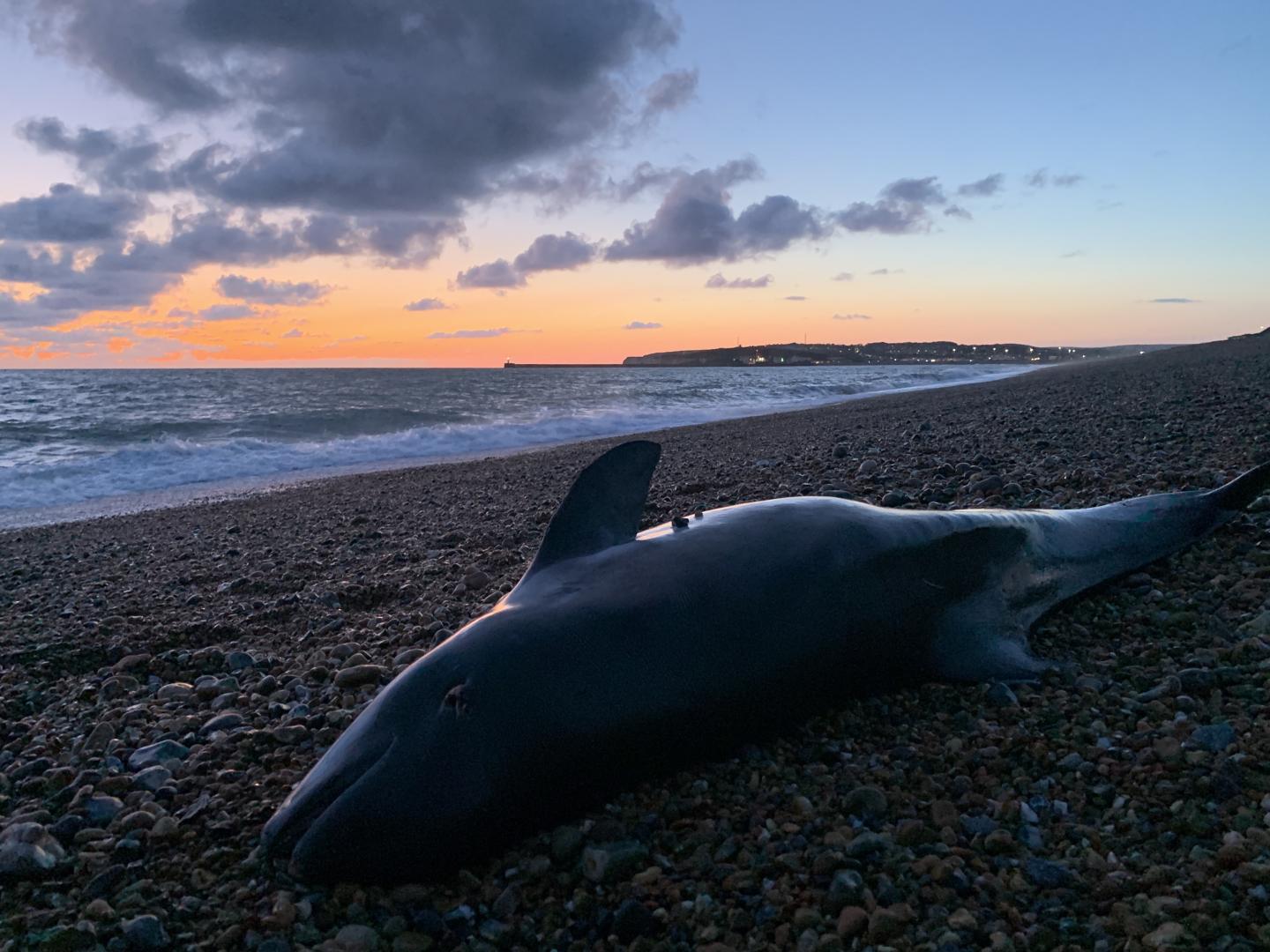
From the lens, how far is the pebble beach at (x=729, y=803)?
8.08ft

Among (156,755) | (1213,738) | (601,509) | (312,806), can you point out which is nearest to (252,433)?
(156,755)

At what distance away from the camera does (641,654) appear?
307cm

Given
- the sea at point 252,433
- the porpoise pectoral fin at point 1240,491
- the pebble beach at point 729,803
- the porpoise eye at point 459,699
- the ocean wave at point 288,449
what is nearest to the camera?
the pebble beach at point 729,803

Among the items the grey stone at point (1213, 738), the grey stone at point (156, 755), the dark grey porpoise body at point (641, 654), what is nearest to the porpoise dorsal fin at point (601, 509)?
the dark grey porpoise body at point (641, 654)

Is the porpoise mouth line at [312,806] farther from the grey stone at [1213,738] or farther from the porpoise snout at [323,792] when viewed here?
→ the grey stone at [1213,738]

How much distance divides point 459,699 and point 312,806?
0.63 meters

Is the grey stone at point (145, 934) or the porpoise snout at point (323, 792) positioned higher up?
the porpoise snout at point (323, 792)

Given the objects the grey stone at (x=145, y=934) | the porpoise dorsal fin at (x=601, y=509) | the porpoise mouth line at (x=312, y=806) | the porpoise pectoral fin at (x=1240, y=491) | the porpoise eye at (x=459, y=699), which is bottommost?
the grey stone at (x=145, y=934)

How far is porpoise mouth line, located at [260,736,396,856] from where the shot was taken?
283cm

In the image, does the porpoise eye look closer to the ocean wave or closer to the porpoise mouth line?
the porpoise mouth line

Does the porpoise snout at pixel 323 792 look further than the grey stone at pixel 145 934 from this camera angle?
Yes

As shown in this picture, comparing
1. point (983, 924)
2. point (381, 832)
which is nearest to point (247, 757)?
point (381, 832)

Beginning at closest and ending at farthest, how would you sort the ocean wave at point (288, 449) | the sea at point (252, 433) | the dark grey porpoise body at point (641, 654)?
the dark grey porpoise body at point (641, 654)
the sea at point (252, 433)
the ocean wave at point (288, 449)

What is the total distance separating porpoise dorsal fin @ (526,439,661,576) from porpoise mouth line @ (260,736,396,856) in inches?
42.2
